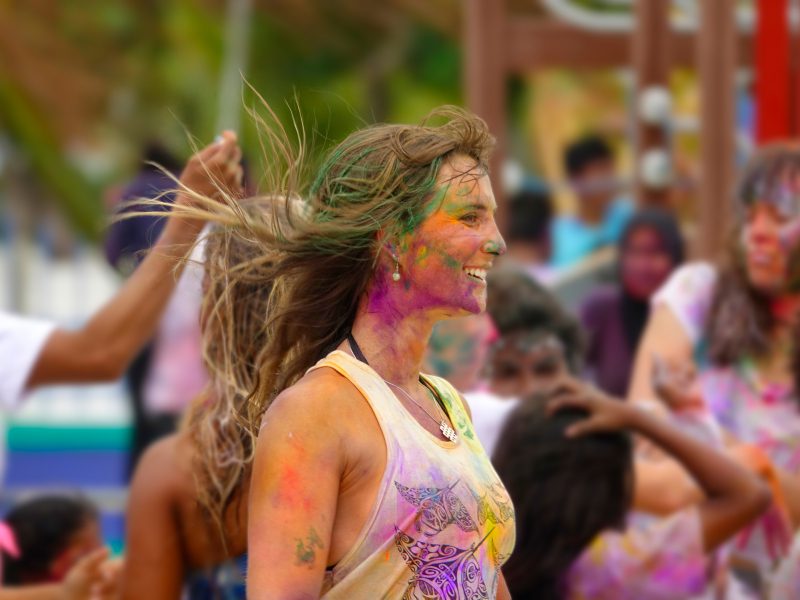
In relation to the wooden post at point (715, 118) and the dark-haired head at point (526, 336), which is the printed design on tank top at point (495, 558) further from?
the wooden post at point (715, 118)

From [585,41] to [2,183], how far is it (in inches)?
454

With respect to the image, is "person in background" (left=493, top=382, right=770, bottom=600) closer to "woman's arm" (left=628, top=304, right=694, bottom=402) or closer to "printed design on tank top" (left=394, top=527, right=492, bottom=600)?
"woman's arm" (left=628, top=304, right=694, bottom=402)

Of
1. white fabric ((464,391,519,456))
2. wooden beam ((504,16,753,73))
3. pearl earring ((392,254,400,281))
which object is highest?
pearl earring ((392,254,400,281))

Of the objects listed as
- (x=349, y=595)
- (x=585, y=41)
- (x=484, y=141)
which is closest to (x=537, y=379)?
(x=484, y=141)

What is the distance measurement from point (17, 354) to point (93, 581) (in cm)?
49

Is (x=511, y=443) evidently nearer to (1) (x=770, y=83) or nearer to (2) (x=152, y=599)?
(2) (x=152, y=599)

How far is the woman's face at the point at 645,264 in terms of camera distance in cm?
521

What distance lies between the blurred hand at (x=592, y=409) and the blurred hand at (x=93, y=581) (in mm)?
936

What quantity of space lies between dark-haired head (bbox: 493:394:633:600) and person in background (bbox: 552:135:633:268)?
401cm

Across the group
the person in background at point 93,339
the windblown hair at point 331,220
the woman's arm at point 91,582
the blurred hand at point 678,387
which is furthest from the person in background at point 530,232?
the windblown hair at point 331,220

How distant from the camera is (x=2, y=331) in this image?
2945 millimetres

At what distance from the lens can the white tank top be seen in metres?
1.82

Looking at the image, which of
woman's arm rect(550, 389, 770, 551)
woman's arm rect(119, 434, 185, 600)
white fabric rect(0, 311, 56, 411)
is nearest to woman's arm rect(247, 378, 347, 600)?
woman's arm rect(119, 434, 185, 600)

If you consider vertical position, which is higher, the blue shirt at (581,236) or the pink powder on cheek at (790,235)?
the pink powder on cheek at (790,235)
